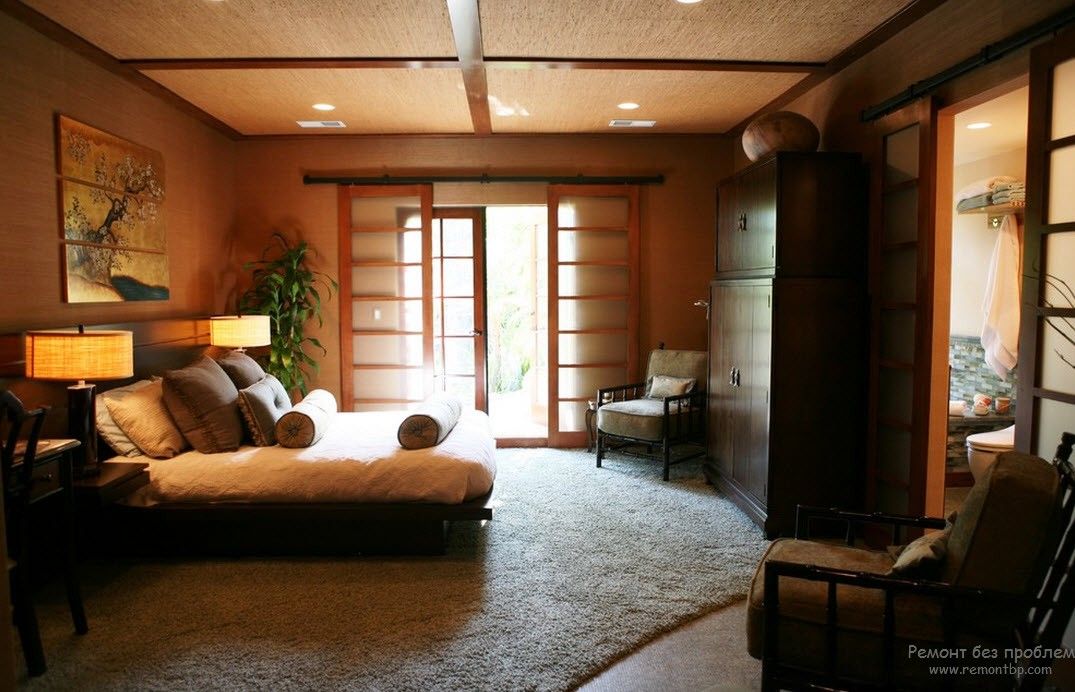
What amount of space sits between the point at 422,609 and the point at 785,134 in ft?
10.1

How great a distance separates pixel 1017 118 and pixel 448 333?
435 cm

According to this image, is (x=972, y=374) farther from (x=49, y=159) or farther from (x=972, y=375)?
(x=49, y=159)

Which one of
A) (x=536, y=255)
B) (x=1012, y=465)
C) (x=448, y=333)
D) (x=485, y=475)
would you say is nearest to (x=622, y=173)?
(x=536, y=255)

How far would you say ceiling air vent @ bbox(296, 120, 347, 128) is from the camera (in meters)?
5.26

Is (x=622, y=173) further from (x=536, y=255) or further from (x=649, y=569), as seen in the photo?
(x=649, y=569)

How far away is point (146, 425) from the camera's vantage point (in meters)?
3.46

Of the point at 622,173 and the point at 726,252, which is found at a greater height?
the point at 622,173

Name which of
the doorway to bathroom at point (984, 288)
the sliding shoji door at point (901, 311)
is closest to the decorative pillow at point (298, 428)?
the sliding shoji door at point (901, 311)

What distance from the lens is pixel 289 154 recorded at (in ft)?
18.9

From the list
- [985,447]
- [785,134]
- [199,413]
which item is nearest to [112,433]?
[199,413]

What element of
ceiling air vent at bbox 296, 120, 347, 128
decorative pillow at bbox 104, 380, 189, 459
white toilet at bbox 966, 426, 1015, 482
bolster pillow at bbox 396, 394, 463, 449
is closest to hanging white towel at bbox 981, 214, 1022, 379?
white toilet at bbox 966, 426, 1015, 482

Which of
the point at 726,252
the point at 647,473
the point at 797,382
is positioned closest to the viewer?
the point at 797,382

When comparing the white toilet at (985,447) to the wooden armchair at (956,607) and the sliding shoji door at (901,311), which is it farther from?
the wooden armchair at (956,607)

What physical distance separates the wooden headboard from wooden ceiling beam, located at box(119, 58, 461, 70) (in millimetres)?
1511
